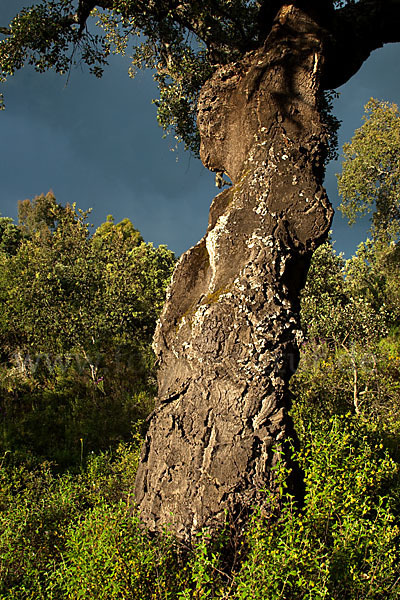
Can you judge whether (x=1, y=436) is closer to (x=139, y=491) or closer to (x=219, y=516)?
(x=139, y=491)

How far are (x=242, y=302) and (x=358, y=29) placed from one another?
437 centimetres

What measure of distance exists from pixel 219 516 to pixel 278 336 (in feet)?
5.38

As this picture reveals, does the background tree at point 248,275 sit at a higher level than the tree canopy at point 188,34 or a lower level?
lower

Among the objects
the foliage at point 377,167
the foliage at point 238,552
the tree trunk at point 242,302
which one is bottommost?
the foliage at point 238,552

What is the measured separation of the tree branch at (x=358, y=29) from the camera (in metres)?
5.88

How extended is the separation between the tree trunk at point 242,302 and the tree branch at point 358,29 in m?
0.67

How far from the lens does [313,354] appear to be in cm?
884

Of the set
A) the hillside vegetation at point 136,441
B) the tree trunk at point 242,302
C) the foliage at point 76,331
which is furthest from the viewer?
the foliage at point 76,331

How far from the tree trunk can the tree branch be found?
2.19 feet

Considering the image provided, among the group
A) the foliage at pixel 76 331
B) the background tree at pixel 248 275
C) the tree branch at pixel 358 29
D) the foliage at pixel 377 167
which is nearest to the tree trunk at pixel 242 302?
the background tree at pixel 248 275

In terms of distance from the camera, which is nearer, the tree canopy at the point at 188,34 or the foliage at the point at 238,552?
the foliage at the point at 238,552

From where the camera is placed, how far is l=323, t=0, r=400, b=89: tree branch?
19.3 ft

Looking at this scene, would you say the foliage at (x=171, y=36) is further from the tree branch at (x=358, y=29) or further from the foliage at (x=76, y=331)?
the foliage at (x=76, y=331)

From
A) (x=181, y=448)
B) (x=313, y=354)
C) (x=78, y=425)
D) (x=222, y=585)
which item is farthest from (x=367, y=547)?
(x=78, y=425)
